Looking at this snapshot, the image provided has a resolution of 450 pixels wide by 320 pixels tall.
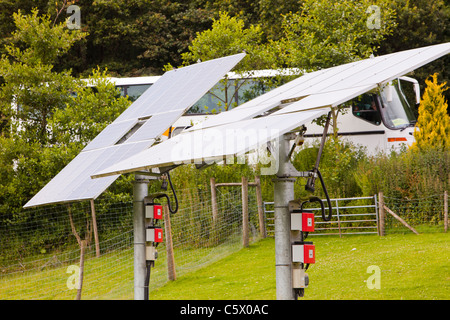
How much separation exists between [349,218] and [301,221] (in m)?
10.6

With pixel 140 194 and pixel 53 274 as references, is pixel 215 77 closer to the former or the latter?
pixel 140 194

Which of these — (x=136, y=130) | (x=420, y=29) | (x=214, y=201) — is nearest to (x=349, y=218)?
(x=214, y=201)

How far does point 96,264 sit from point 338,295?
6.49 meters

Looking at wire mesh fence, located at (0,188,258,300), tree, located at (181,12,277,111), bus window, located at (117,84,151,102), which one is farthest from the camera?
bus window, located at (117,84,151,102)

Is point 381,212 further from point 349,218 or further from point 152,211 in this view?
point 152,211

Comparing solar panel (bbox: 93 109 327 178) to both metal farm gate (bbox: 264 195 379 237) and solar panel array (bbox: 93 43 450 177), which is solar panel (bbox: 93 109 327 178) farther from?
metal farm gate (bbox: 264 195 379 237)

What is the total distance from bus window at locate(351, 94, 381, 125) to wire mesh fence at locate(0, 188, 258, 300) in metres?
6.19

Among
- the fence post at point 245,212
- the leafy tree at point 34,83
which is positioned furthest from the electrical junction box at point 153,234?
the leafy tree at point 34,83

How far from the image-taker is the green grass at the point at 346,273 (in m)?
9.86

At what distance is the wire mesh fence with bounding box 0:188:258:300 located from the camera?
13.0 meters

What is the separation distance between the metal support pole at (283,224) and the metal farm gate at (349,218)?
9.61m

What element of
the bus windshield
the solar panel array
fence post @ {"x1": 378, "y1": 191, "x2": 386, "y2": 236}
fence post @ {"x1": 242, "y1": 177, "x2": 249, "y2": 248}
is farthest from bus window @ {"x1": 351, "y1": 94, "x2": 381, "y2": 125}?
the solar panel array

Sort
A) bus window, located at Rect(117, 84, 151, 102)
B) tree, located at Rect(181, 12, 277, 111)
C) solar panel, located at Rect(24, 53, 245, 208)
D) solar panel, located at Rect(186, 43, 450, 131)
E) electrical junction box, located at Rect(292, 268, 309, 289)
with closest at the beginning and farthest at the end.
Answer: electrical junction box, located at Rect(292, 268, 309, 289), solar panel, located at Rect(186, 43, 450, 131), solar panel, located at Rect(24, 53, 245, 208), tree, located at Rect(181, 12, 277, 111), bus window, located at Rect(117, 84, 151, 102)

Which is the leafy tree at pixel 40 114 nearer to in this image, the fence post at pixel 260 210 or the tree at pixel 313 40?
the tree at pixel 313 40
